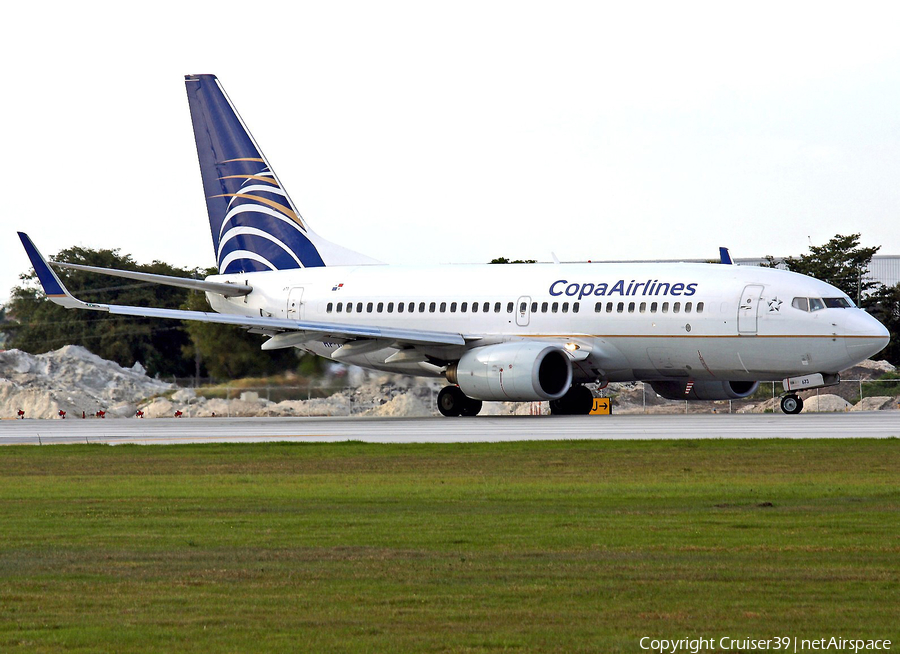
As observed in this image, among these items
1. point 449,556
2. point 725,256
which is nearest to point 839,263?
point 725,256

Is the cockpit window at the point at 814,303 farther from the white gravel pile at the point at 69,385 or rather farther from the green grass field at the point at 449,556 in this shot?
the white gravel pile at the point at 69,385

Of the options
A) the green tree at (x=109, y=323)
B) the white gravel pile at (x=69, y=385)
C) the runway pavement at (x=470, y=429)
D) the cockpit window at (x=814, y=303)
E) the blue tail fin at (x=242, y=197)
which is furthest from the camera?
the green tree at (x=109, y=323)

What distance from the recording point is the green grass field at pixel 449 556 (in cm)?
841

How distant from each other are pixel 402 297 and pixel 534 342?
5.89 m

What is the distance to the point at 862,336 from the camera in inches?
1276

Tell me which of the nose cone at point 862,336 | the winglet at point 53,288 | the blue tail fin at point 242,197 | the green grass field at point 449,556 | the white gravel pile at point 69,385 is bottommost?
the white gravel pile at point 69,385

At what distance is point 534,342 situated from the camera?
116 ft

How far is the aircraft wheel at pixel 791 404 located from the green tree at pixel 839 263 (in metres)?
35.2

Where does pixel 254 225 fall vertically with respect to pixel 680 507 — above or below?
above

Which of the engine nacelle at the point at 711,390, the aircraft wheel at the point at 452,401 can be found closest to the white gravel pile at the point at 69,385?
the aircraft wheel at the point at 452,401

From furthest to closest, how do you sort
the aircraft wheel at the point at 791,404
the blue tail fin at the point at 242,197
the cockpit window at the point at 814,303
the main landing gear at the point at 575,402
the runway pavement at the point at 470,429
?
the blue tail fin at the point at 242,197 → the main landing gear at the point at 575,402 → the aircraft wheel at the point at 791,404 → the cockpit window at the point at 814,303 → the runway pavement at the point at 470,429

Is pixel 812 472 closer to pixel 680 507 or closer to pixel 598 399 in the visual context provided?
pixel 680 507

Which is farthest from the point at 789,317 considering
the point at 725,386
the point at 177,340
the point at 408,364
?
the point at 177,340

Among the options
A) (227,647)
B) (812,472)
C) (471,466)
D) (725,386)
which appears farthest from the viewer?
(725,386)
